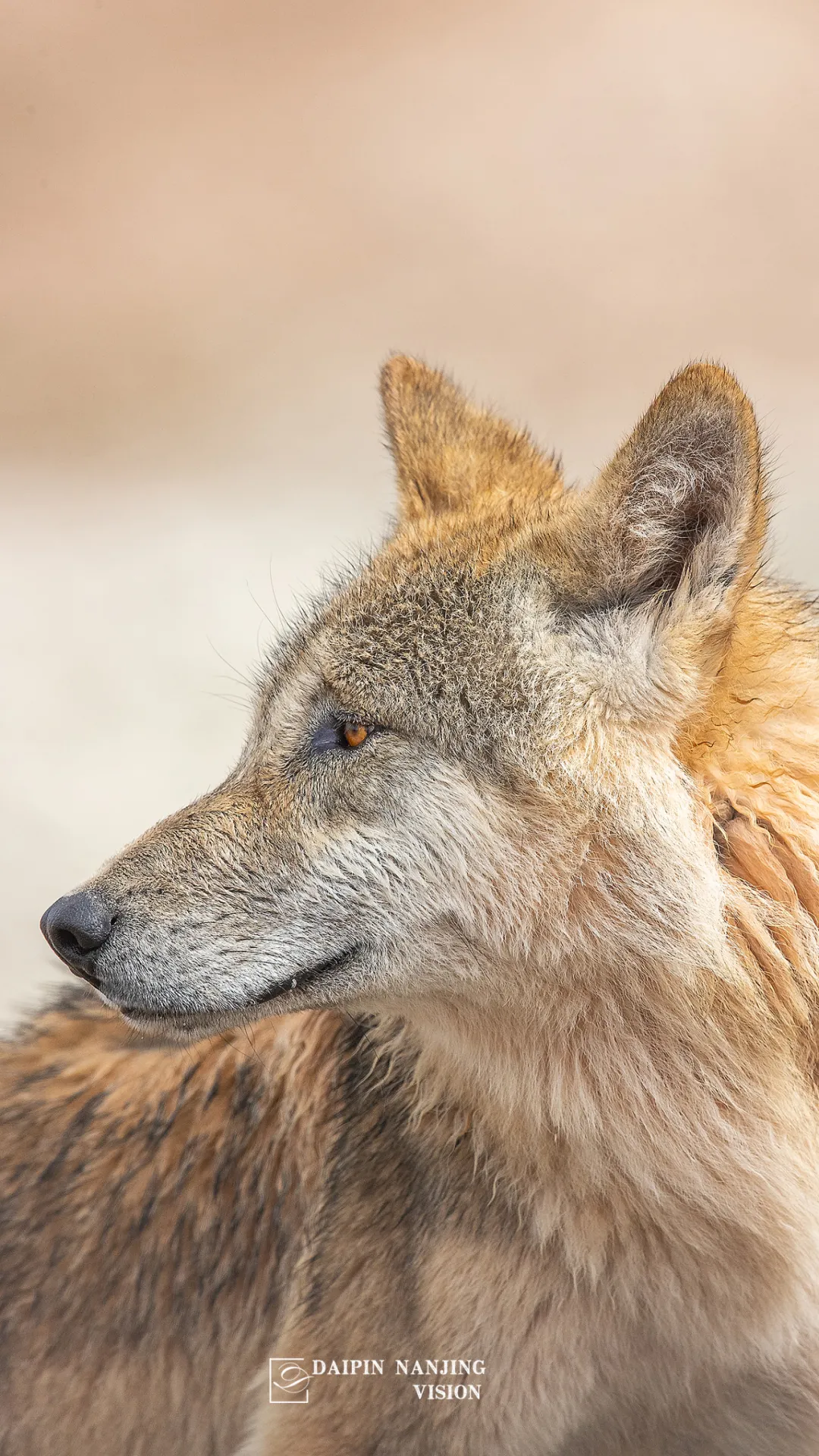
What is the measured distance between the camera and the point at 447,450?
206 centimetres

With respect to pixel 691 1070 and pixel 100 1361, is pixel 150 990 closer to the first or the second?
pixel 691 1070

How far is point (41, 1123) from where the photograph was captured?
2.02 meters

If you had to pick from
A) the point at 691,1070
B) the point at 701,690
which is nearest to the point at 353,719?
the point at 701,690

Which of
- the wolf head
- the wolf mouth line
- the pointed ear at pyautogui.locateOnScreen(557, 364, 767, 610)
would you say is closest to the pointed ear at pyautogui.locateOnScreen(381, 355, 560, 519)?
the wolf head

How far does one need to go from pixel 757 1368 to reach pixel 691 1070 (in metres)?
0.45

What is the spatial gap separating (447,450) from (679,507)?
0.76m

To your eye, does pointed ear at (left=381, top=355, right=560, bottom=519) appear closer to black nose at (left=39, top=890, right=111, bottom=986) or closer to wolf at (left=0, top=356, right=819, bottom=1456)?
wolf at (left=0, top=356, right=819, bottom=1456)

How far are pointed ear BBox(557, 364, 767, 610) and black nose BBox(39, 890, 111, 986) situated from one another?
755 millimetres

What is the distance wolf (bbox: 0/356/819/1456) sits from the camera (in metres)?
1.43

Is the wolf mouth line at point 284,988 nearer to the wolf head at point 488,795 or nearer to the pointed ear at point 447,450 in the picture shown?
the wolf head at point 488,795

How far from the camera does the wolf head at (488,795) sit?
1393 millimetres

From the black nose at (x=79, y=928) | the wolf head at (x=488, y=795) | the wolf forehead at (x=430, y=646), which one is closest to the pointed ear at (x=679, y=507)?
the wolf head at (x=488, y=795)

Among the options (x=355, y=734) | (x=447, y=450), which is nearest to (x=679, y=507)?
(x=355, y=734)

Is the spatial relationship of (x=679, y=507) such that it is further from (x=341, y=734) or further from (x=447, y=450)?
(x=447, y=450)
